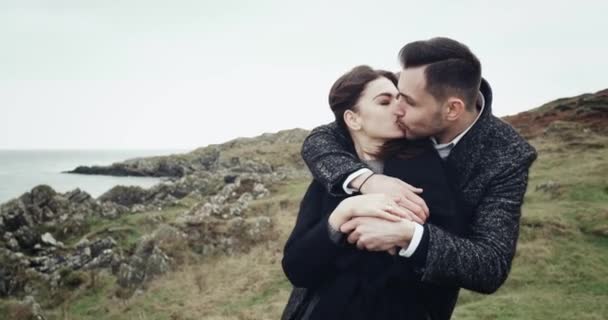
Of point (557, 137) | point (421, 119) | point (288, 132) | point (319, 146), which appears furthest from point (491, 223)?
point (288, 132)

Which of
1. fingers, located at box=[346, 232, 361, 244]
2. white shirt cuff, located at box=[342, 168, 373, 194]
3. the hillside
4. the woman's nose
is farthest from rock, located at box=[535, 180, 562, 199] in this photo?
fingers, located at box=[346, 232, 361, 244]

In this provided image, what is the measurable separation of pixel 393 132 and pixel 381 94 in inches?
9.0

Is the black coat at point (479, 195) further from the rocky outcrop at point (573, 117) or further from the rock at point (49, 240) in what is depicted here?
the rocky outcrop at point (573, 117)

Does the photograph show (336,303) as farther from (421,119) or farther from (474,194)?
(421,119)

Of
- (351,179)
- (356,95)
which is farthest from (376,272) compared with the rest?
(356,95)

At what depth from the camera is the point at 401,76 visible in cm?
249

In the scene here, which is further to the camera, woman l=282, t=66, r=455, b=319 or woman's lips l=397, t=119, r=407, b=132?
woman's lips l=397, t=119, r=407, b=132

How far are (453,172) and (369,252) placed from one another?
59 centimetres

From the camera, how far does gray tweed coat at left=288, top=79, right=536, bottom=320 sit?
191cm

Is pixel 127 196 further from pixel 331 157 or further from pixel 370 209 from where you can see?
pixel 370 209

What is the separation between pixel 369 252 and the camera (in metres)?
2.18

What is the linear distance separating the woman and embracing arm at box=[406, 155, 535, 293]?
134 millimetres

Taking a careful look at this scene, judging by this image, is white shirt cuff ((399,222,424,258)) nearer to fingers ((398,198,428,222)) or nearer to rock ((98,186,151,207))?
fingers ((398,198,428,222))

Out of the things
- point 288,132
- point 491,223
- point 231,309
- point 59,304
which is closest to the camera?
point 491,223
